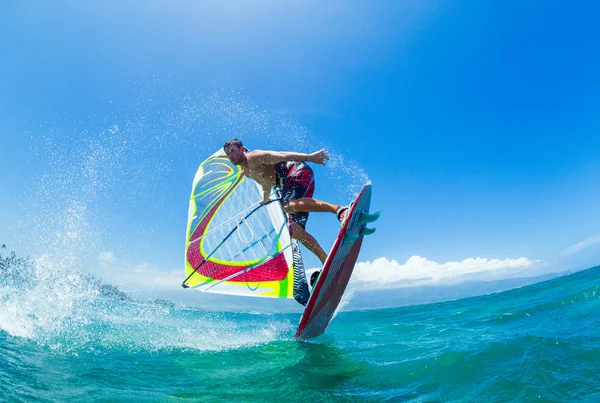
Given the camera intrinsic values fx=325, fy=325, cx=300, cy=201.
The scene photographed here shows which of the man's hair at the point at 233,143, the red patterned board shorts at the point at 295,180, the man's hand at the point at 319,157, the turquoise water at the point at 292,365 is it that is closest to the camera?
the turquoise water at the point at 292,365

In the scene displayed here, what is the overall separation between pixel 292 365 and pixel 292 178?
359 centimetres

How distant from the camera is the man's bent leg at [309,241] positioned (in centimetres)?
704

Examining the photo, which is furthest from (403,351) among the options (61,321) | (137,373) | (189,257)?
(61,321)

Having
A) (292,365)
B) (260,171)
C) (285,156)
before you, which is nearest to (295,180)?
(260,171)

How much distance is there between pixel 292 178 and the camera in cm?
698

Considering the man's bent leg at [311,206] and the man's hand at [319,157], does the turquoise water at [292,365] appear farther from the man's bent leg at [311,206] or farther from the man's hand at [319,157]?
the man's hand at [319,157]

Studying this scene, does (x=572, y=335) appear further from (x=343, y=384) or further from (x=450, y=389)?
(x=343, y=384)

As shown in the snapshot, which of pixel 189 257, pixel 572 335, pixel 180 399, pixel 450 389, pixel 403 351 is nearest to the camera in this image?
pixel 180 399

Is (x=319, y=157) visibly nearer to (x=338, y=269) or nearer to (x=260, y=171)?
(x=260, y=171)

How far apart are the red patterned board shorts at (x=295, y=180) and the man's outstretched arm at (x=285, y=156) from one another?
0.79 metres

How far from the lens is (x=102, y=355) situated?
5.26m

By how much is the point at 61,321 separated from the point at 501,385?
8440 mm

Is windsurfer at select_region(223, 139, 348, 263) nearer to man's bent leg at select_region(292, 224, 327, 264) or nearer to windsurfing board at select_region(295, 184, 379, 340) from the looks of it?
man's bent leg at select_region(292, 224, 327, 264)

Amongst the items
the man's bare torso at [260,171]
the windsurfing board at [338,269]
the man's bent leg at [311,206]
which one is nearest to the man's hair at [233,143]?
the man's bare torso at [260,171]
